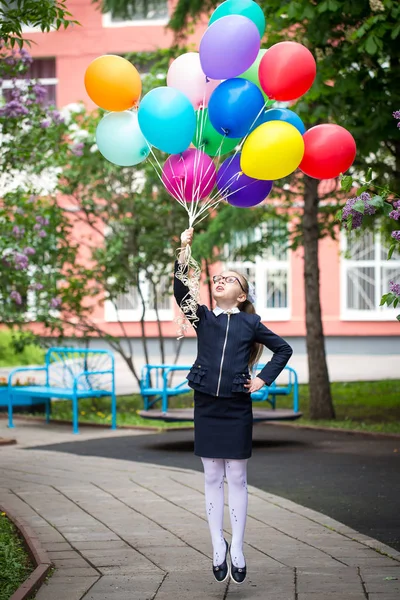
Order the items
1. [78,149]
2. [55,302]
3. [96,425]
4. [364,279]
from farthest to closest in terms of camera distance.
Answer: [364,279] < [55,302] < [78,149] < [96,425]

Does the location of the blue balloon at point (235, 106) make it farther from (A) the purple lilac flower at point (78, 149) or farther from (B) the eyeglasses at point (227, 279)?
(A) the purple lilac flower at point (78, 149)

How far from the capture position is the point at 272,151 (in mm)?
6074

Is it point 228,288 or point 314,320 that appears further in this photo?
point 314,320

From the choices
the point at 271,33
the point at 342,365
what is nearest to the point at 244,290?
the point at 271,33

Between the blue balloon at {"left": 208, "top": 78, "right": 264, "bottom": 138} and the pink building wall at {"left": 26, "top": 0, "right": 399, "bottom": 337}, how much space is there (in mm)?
24010

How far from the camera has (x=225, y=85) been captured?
639 cm

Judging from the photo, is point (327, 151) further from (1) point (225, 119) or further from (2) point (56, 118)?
(2) point (56, 118)

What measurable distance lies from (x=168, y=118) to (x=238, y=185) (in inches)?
27.3

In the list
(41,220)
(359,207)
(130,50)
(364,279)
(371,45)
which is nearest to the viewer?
(359,207)

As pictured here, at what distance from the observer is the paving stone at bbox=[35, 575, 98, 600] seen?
5.38 metres

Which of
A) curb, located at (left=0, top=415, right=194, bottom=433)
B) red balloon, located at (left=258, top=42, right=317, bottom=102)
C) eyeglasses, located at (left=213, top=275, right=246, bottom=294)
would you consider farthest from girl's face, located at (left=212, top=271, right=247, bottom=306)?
curb, located at (left=0, top=415, right=194, bottom=433)

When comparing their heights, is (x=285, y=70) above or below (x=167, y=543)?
above

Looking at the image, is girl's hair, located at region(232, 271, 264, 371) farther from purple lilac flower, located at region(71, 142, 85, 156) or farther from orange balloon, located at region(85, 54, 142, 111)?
purple lilac flower, located at region(71, 142, 85, 156)

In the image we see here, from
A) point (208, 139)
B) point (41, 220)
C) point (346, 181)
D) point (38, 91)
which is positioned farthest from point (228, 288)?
point (41, 220)
